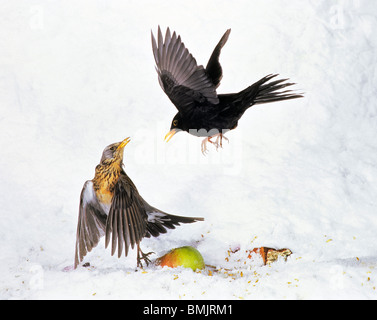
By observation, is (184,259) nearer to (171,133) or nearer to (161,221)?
(161,221)

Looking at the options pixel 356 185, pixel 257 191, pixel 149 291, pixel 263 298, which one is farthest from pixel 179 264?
pixel 356 185

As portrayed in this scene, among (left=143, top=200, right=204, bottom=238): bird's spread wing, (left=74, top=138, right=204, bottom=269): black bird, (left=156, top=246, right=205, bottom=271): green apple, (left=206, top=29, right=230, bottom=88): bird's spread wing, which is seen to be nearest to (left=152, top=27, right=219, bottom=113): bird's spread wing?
(left=206, top=29, right=230, bottom=88): bird's spread wing

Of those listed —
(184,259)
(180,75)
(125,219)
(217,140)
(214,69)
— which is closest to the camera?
(125,219)

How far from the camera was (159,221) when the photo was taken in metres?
2.71

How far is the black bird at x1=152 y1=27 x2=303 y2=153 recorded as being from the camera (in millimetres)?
2627

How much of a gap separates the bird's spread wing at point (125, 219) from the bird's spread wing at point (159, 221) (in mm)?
189

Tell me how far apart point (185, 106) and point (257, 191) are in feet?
1.79

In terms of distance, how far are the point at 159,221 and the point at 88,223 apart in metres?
0.31

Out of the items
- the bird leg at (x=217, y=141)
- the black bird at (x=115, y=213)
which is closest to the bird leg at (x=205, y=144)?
the bird leg at (x=217, y=141)

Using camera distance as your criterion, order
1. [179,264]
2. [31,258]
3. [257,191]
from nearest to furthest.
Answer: [179,264]
[31,258]
[257,191]

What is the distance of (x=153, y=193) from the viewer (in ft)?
9.63

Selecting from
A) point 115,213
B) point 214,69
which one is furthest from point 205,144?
point 115,213

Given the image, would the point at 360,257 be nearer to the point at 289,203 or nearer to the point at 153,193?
the point at 289,203

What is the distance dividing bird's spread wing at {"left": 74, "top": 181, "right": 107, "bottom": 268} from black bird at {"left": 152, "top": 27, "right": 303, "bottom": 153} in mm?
521
